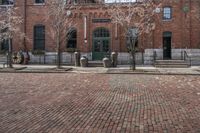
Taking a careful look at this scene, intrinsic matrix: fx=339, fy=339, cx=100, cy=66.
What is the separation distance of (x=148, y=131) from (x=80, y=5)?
29.3 m

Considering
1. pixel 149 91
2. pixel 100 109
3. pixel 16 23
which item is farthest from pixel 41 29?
pixel 100 109

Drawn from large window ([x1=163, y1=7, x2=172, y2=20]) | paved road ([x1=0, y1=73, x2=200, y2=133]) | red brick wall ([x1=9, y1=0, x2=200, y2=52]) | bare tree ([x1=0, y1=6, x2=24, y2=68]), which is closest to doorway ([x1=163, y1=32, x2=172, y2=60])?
red brick wall ([x1=9, y1=0, x2=200, y2=52])

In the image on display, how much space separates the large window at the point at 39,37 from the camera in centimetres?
3647

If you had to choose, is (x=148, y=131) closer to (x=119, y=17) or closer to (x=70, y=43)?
(x=119, y=17)

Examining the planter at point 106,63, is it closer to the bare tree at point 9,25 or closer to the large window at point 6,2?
the bare tree at point 9,25

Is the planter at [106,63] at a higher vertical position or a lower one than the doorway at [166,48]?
lower

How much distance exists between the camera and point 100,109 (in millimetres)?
9938

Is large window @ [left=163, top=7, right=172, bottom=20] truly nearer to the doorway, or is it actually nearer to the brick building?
the brick building

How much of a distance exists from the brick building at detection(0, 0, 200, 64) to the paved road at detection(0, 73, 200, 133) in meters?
20.3

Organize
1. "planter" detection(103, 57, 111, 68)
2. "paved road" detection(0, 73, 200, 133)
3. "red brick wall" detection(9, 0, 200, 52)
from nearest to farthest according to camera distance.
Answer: "paved road" detection(0, 73, 200, 133) → "planter" detection(103, 57, 111, 68) → "red brick wall" detection(9, 0, 200, 52)

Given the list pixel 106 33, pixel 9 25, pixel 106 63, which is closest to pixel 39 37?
pixel 106 33

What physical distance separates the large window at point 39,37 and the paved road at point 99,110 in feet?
74.1

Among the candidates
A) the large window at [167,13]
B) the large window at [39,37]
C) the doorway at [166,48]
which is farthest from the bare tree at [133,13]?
the large window at [39,37]

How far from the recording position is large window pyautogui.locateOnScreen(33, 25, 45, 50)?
36469mm
